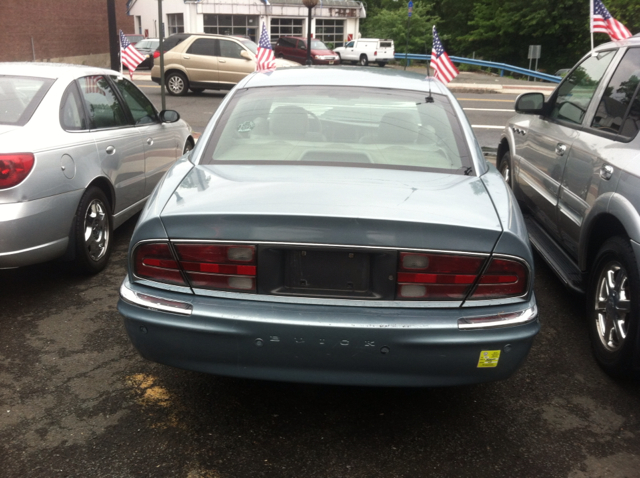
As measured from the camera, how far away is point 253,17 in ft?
150

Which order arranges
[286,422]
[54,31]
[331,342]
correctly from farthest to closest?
[54,31] < [286,422] < [331,342]

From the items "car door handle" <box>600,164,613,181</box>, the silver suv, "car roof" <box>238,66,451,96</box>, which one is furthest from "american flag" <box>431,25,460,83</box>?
"car door handle" <box>600,164,613,181</box>

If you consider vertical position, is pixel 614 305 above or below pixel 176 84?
above

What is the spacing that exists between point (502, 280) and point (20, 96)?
383 centimetres

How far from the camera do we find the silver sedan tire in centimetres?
486

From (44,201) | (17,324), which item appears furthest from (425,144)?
(17,324)

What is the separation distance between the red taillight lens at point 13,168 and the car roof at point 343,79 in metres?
1.42

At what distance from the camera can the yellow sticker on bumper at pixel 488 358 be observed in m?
2.73

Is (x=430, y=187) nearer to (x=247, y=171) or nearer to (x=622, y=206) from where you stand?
(x=247, y=171)

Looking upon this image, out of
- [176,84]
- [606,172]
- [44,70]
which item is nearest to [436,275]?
[606,172]

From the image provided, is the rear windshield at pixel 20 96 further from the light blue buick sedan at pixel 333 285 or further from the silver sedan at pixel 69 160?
the light blue buick sedan at pixel 333 285

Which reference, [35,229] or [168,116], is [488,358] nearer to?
[35,229]

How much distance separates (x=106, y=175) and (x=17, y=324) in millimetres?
1408

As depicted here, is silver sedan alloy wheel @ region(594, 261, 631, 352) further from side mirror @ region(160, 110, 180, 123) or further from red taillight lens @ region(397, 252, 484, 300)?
side mirror @ region(160, 110, 180, 123)
